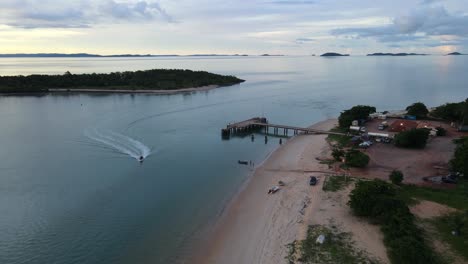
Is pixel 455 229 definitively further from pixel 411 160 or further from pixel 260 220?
pixel 411 160

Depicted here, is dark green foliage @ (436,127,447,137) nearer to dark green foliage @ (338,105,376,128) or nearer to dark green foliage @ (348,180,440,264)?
dark green foliage @ (338,105,376,128)

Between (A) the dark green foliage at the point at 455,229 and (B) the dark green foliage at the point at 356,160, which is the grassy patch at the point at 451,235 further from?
(B) the dark green foliage at the point at 356,160

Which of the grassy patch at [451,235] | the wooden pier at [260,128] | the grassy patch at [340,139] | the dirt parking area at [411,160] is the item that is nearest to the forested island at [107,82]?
the wooden pier at [260,128]

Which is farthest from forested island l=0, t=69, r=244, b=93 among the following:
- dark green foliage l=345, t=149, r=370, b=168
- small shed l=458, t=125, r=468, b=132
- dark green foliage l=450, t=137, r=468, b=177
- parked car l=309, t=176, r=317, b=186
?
dark green foliage l=450, t=137, r=468, b=177

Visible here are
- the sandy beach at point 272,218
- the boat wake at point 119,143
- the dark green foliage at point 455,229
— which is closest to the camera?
the dark green foliage at point 455,229

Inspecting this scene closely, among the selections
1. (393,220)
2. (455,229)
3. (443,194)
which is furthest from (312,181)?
(455,229)

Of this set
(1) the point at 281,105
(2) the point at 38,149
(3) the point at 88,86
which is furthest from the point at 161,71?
(2) the point at 38,149

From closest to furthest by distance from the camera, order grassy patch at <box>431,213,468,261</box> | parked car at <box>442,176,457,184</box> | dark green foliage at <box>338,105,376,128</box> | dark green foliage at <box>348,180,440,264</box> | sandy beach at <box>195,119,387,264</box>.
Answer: dark green foliage at <box>348,180,440,264</box> → grassy patch at <box>431,213,468,261</box> → sandy beach at <box>195,119,387,264</box> → parked car at <box>442,176,457,184</box> → dark green foliage at <box>338,105,376,128</box>
